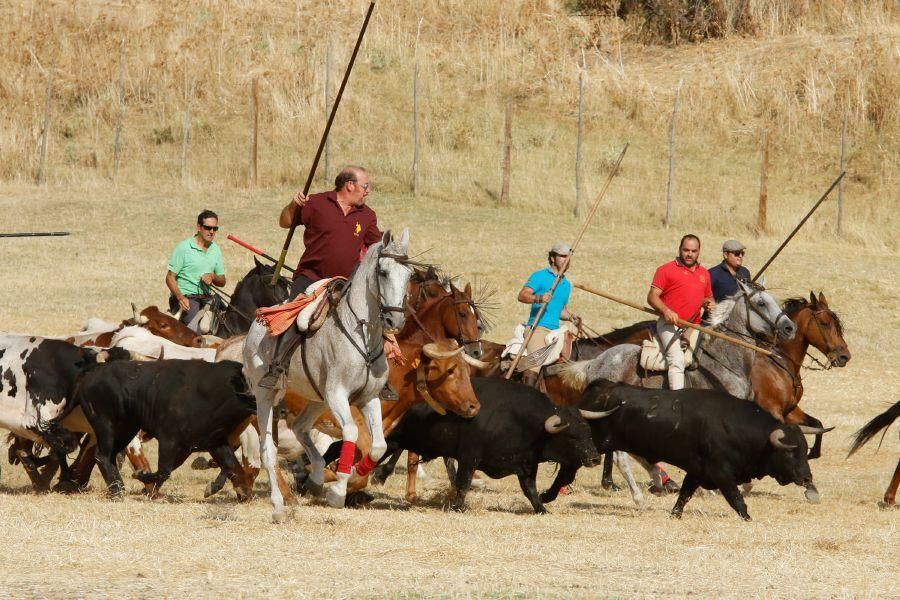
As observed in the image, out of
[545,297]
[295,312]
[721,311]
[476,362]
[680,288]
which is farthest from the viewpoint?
[545,297]

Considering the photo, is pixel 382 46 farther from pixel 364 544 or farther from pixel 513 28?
pixel 364 544

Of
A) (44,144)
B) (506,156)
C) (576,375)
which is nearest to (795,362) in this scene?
(576,375)

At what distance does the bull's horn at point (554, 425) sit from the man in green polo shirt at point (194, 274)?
525cm

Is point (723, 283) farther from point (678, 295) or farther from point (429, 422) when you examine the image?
point (429, 422)

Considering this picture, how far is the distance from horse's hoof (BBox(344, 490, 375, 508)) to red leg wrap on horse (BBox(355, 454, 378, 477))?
0.57 meters

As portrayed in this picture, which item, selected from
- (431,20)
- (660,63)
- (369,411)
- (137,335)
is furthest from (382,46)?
(369,411)

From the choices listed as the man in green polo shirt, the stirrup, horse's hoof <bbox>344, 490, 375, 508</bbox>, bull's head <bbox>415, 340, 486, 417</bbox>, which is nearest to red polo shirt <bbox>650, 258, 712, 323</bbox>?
bull's head <bbox>415, 340, 486, 417</bbox>

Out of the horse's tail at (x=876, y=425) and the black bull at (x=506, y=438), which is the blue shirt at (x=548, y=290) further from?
the horse's tail at (x=876, y=425)

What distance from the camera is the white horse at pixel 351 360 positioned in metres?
10.4

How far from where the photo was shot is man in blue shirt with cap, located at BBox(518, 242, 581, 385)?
14.0 metres

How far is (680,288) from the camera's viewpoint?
43.9 ft

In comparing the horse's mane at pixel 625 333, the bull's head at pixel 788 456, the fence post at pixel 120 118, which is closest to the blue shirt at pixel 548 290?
the horse's mane at pixel 625 333

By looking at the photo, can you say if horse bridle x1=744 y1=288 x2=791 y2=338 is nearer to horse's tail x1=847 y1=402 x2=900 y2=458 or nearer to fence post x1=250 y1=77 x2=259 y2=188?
horse's tail x1=847 y1=402 x2=900 y2=458

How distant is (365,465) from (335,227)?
6.74 feet
